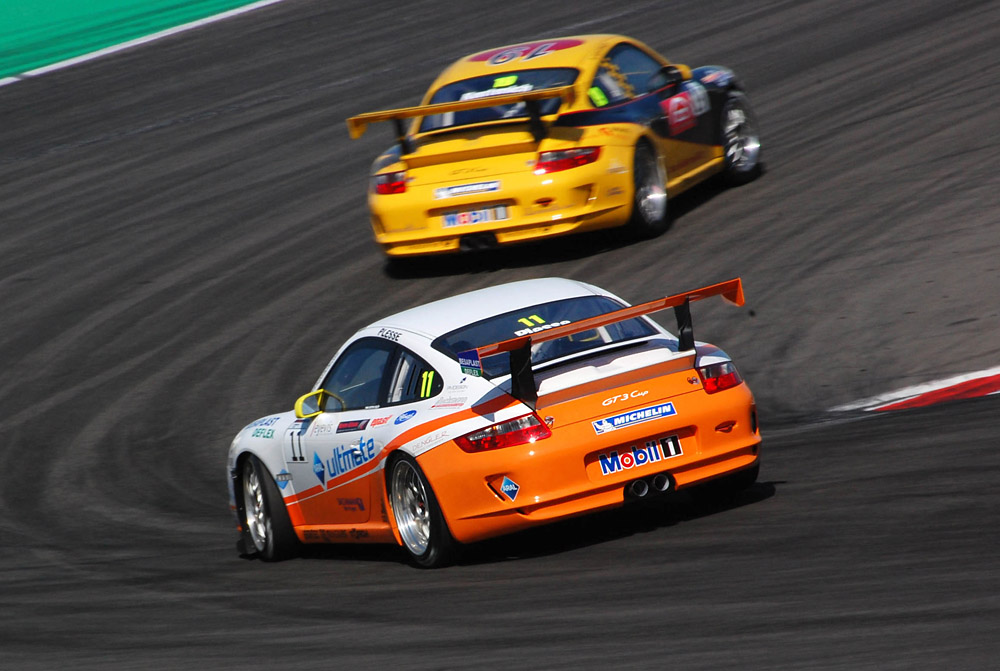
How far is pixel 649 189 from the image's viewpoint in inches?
517

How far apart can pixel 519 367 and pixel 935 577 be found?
203cm

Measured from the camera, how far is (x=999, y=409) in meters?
8.28

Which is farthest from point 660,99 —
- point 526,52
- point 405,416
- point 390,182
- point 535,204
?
point 405,416

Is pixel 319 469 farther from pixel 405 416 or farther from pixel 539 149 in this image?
pixel 539 149

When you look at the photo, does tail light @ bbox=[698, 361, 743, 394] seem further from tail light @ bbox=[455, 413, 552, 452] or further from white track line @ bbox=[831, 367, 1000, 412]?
white track line @ bbox=[831, 367, 1000, 412]

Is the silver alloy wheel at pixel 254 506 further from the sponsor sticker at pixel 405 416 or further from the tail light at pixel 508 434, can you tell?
the tail light at pixel 508 434

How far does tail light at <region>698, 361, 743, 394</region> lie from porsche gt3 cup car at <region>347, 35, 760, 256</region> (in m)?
5.41

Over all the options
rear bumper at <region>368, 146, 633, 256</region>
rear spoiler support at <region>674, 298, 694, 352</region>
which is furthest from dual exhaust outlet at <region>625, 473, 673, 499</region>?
rear bumper at <region>368, 146, 633, 256</region>

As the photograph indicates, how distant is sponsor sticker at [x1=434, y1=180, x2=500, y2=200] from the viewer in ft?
41.1

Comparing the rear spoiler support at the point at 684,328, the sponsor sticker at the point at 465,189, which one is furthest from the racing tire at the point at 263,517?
the sponsor sticker at the point at 465,189

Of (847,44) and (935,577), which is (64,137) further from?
(935,577)

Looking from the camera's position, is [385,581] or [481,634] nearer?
[481,634]

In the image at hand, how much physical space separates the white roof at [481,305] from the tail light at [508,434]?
0.83m

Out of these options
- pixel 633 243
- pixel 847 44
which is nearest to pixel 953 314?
pixel 633 243
